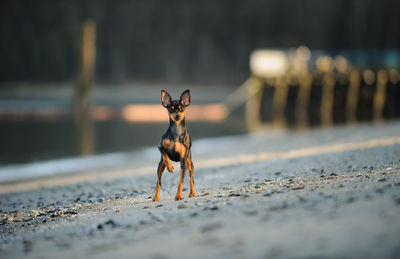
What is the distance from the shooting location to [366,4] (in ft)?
264

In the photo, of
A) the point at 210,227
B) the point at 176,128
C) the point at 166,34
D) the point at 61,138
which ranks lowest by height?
the point at 61,138

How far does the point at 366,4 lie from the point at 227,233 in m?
82.4

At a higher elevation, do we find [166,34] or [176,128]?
[166,34]

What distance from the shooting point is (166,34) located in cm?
10769

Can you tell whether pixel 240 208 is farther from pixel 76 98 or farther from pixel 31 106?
pixel 31 106

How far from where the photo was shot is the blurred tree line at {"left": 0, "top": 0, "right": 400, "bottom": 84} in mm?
93562

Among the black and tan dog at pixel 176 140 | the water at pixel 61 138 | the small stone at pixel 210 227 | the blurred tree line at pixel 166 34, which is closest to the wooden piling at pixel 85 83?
the water at pixel 61 138

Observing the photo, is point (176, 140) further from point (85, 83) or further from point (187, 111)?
point (187, 111)

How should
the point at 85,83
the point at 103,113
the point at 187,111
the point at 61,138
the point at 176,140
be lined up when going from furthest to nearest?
the point at 187,111, the point at 103,113, the point at 85,83, the point at 61,138, the point at 176,140

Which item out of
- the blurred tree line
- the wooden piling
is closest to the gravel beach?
the wooden piling

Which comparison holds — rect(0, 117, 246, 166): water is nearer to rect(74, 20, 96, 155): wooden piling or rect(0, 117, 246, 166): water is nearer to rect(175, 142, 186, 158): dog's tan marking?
rect(74, 20, 96, 155): wooden piling

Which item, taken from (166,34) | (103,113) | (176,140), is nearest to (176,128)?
(176,140)

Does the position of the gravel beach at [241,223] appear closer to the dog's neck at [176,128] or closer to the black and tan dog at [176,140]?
the black and tan dog at [176,140]

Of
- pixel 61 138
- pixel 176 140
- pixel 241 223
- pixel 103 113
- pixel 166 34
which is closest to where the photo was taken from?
pixel 241 223
